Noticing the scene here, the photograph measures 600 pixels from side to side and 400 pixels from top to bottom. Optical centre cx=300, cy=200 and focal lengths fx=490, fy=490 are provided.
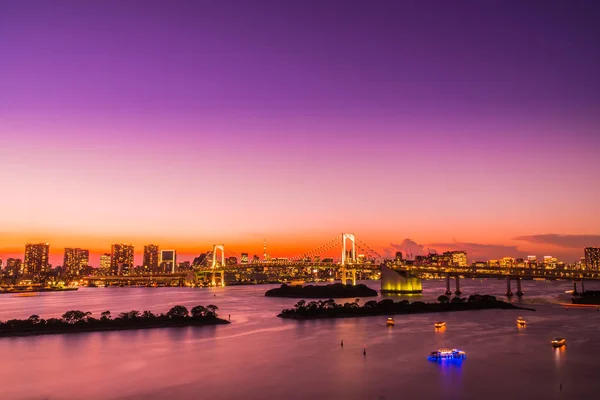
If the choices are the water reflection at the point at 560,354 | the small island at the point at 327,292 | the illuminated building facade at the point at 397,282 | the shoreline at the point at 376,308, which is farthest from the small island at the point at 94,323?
the illuminated building facade at the point at 397,282

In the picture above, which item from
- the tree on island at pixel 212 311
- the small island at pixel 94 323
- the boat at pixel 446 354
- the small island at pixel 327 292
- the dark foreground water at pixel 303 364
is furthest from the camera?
the small island at pixel 327 292

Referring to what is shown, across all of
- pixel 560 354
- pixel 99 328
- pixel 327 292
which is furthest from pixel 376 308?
pixel 327 292

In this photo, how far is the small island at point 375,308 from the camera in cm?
4600

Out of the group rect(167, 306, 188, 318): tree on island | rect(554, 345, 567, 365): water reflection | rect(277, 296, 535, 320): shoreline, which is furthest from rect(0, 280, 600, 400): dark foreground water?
rect(277, 296, 535, 320): shoreline

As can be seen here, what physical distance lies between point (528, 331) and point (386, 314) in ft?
47.8

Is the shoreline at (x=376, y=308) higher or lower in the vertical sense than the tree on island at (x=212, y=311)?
lower

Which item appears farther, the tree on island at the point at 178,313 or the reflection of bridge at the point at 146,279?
the reflection of bridge at the point at 146,279

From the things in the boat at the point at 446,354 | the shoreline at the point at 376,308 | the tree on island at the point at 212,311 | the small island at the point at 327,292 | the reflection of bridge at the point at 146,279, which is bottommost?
the reflection of bridge at the point at 146,279

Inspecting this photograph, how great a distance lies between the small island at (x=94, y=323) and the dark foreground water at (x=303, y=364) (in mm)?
1413

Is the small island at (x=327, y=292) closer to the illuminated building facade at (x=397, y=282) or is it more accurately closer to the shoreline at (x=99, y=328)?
the illuminated building facade at (x=397, y=282)

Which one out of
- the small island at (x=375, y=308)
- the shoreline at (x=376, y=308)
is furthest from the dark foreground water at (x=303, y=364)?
the small island at (x=375, y=308)

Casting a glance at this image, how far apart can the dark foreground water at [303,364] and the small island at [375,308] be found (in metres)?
6.67

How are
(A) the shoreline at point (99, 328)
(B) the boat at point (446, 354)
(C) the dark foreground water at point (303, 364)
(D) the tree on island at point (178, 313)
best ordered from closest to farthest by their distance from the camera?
(C) the dark foreground water at point (303, 364)
(B) the boat at point (446, 354)
(A) the shoreline at point (99, 328)
(D) the tree on island at point (178, 313)

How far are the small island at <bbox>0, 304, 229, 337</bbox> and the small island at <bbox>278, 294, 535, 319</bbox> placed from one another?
8150 millimetres
